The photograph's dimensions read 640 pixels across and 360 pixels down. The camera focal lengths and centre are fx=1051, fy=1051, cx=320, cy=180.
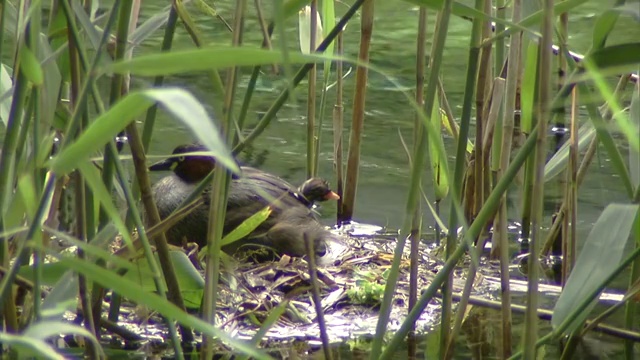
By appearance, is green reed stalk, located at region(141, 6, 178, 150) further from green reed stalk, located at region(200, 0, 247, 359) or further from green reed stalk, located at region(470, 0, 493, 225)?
green reed stalk, located at region(470, 0, 493, 225)

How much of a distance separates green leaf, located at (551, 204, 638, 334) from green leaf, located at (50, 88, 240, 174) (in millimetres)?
689

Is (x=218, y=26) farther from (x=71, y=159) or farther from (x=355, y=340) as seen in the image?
(x=71, y=159)

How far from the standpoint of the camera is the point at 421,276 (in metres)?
3.61

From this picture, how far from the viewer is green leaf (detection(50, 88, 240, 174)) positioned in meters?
1.11

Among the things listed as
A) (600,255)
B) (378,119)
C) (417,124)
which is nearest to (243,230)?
(417,124)

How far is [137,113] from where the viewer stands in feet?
4.30

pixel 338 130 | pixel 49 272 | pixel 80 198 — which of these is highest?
pixel 338 130

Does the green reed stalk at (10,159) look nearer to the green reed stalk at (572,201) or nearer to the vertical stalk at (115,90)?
the vertical stalk at (115,90)

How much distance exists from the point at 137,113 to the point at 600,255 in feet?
2.63

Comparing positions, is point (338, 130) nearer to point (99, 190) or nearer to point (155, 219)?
point (155, 219)

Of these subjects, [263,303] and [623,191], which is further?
[623,191]

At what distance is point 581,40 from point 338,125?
2952 millimetres

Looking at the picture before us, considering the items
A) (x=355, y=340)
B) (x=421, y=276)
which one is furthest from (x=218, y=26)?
(x=355, y=340)

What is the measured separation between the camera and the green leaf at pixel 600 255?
1678mm
